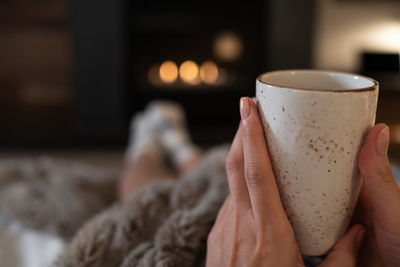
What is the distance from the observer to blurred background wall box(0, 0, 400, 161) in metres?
2.44

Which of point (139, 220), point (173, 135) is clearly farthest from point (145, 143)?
point (139, 220)

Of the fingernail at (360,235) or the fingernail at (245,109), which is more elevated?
the fingernail at (245,109)

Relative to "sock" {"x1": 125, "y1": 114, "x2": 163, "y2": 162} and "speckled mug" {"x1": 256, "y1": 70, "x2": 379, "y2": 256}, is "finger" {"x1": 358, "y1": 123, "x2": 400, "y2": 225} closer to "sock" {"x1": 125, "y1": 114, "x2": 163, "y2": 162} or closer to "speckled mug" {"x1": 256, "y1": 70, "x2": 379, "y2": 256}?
"speckled mug" {"x1": 256, "y1": 70, "x2": 379, "y2": 256}

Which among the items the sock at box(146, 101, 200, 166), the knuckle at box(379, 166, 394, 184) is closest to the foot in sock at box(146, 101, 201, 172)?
the sock at box(146, 101, 200, 166)

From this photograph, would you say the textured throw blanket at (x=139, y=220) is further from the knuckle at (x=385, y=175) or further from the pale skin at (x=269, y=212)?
the knuckle at (x=385, y=175)

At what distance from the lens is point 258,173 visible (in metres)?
0.42

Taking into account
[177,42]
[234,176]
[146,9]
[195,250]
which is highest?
[146,9]

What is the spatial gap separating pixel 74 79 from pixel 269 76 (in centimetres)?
216

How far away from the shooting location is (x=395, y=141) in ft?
6.10

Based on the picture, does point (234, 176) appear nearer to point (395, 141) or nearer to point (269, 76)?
point (269, 76)

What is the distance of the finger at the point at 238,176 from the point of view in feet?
1.47

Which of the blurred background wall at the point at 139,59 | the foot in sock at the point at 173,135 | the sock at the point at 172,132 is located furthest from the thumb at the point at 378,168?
A: the blurred background wall at the point at 139,59

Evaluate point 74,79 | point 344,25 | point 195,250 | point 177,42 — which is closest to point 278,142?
point 195,250

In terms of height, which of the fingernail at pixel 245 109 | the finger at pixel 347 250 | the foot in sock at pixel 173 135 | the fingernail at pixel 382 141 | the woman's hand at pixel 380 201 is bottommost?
the foot in sock at pixel 173 135
